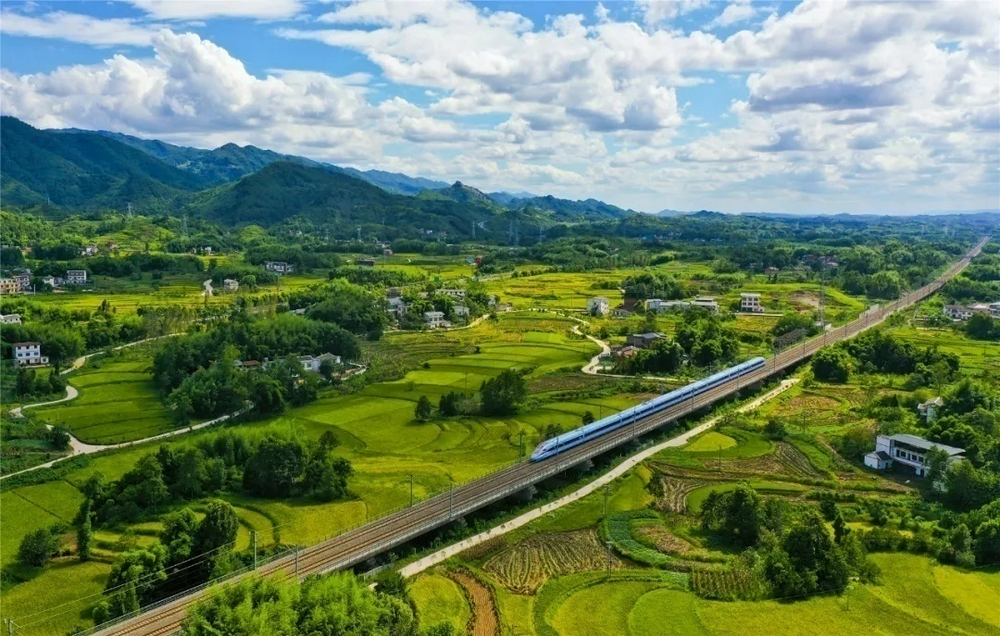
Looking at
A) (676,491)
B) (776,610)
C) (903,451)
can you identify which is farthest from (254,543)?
(903,451)

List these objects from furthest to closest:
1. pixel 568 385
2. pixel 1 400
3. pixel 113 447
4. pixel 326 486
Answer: pixel 568 385 < pixel 1 400 < pixel 113 447 < pixel 326 486

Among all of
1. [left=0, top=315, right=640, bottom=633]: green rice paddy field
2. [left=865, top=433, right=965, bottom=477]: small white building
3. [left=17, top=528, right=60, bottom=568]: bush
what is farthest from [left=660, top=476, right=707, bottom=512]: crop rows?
[left=17, top=528, right=60, bottom=568]: bush

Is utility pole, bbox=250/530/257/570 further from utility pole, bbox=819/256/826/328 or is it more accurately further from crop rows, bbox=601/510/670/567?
utility pole, bbox=819/256/826/328

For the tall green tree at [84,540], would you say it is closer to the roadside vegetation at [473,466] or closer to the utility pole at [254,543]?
the roadside vegetation at [473,466]

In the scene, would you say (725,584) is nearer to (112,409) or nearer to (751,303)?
(112,409)

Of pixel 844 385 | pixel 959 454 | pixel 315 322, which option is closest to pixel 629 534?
pixel 959 454

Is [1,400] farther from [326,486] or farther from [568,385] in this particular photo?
[568,385]
